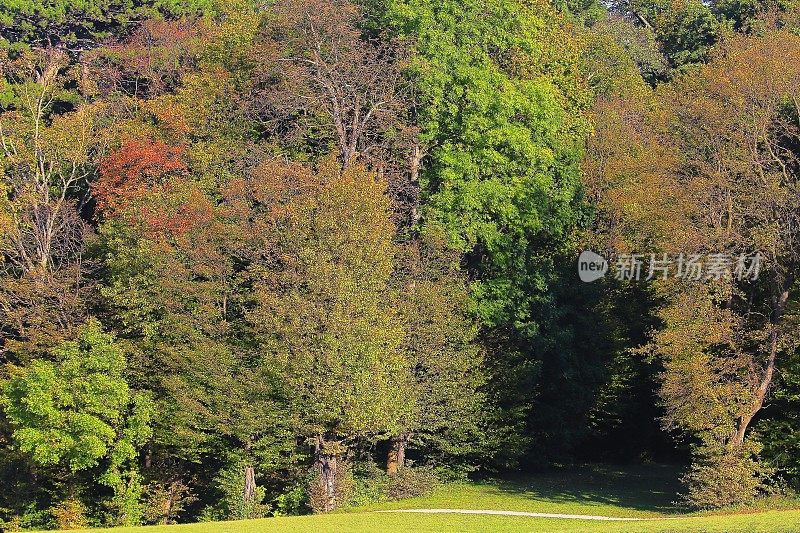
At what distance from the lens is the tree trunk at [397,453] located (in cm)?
4384

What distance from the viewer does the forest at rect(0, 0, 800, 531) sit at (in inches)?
1419

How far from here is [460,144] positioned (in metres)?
44.4

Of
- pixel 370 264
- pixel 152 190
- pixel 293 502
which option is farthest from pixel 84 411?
pixel 370 264

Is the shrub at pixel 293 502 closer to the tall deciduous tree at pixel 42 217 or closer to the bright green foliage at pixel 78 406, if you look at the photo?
the bright green foliage at pixel 78 406

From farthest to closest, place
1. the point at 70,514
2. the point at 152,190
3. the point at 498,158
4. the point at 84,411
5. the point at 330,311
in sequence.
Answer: the point at 498,158 → the point at 152,190 → the point at 70,514 → the point at 84,411 → the point at 330,311

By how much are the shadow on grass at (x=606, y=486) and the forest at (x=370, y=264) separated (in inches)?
53.6

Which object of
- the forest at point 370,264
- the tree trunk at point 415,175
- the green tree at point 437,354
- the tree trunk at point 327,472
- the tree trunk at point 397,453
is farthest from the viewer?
the tree trunk at point 415,175

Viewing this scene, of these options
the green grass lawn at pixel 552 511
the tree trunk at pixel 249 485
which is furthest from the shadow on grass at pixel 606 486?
the tree trunk at pixel 249 485

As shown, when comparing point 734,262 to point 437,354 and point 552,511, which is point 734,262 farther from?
point 437,354

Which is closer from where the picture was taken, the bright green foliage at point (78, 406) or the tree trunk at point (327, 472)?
the tree trunk at point (327, 472)

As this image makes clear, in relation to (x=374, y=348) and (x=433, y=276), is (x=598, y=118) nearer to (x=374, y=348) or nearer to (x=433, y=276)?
(x=433, y=276)

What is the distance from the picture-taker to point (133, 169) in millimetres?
45156

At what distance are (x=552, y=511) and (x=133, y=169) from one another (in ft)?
69.6

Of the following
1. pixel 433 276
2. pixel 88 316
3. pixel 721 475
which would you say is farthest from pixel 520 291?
pixel 88 316
